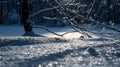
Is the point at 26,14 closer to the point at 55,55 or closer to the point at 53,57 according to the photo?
the point at 55,55

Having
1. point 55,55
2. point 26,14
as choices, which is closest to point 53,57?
point 55,55

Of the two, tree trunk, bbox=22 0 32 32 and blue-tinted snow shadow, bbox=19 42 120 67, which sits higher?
blue-tinted snow shadow, bbox=19 42 120 67

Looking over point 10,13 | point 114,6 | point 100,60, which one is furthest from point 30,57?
point 114,6

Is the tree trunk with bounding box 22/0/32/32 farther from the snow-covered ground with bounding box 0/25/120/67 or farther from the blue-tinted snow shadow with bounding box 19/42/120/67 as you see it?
the blue-tinted snow shadow with bounding box 19/42/120/67

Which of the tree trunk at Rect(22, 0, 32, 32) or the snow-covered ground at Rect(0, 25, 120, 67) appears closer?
the snow-covered ground at Rect(0, 25, 120, 67)

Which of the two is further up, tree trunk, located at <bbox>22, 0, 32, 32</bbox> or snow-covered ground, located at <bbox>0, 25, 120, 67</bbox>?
snow-covered ground, located at <bbox>0, 25, 120, 67</bbox>

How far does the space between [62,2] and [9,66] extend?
11107mm

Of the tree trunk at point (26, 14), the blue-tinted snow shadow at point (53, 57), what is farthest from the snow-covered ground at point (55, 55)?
the tree trunk at point (26, 14)

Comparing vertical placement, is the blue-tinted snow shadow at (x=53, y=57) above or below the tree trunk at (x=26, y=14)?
above

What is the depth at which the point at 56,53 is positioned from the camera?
6.11 m

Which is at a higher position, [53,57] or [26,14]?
[53,57]

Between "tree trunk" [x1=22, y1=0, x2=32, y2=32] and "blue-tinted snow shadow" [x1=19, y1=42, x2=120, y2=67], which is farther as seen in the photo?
A: "tree trunk" [x1=22, y1=0, x2=32, y2=32]

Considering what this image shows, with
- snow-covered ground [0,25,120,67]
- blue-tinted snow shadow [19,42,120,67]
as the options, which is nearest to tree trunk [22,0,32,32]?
snow-covered ground [0,25,120,67]

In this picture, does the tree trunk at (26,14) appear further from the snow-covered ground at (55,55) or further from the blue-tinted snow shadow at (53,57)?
the blue-tinted snow shadow at (53,57)
